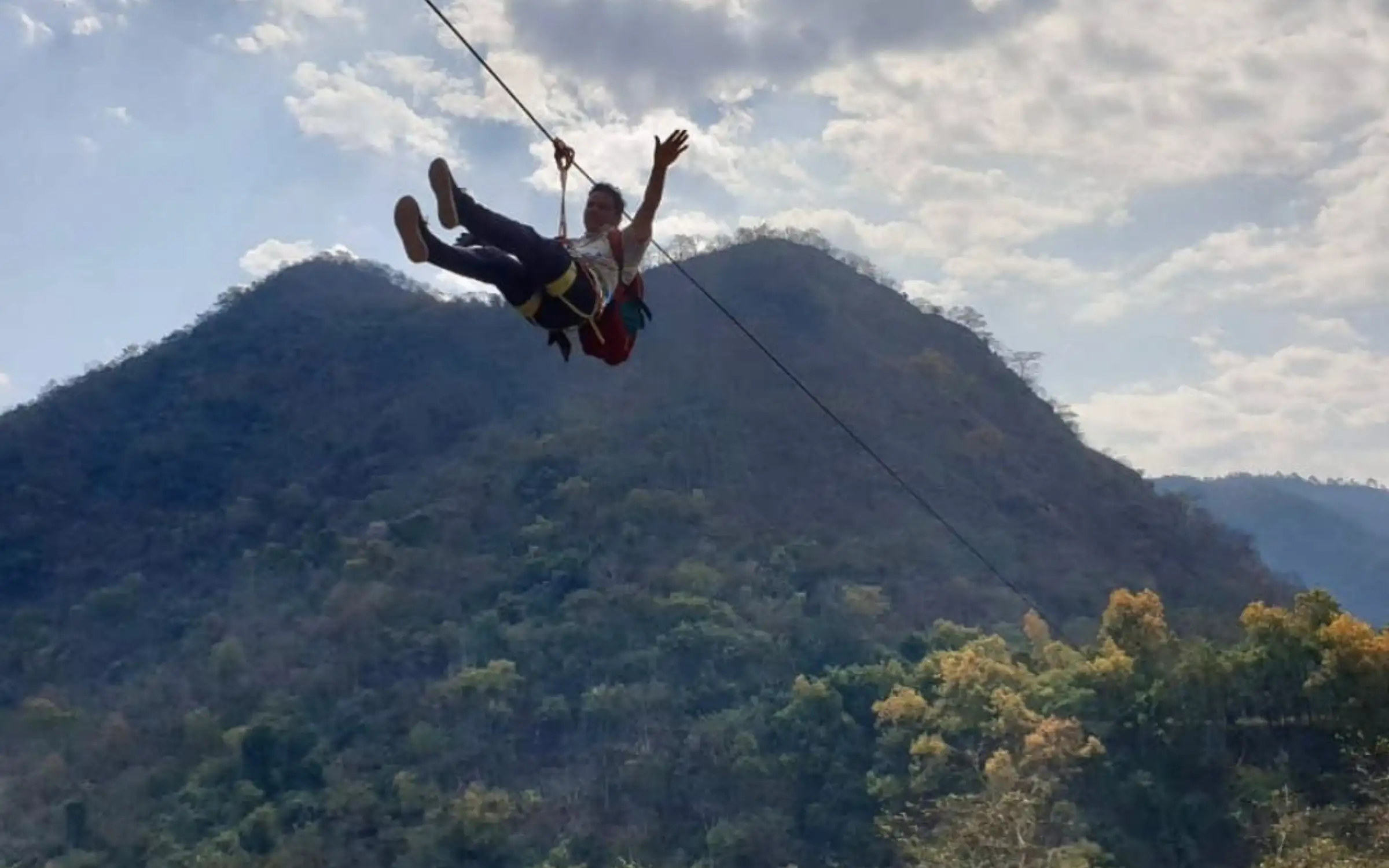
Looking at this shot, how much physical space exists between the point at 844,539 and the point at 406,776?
574 inches

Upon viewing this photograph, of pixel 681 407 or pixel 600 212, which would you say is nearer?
pixel 600 212

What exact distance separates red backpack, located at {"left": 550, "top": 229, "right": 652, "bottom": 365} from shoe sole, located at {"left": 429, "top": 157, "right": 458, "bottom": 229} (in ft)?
2.39

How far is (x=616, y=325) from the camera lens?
4516 millimetres

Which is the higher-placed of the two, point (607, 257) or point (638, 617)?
point (607, 257)

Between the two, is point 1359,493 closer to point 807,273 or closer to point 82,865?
point 807,273

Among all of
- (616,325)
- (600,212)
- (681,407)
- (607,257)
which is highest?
(681,407)

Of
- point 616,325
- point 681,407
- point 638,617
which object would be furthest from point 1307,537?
point 616,325

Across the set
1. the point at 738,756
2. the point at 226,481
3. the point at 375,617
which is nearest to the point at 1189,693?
the point at 738,756

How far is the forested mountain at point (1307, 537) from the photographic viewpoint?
235 ft

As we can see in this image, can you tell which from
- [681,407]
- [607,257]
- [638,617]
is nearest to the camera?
[607,257]

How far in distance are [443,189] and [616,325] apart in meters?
0.95

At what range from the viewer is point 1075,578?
111 feet

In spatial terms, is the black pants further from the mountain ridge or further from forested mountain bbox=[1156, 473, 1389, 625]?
forested mountain bbox=[1156, 473, 1389, 625]

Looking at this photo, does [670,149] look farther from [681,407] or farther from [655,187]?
[681,407]
